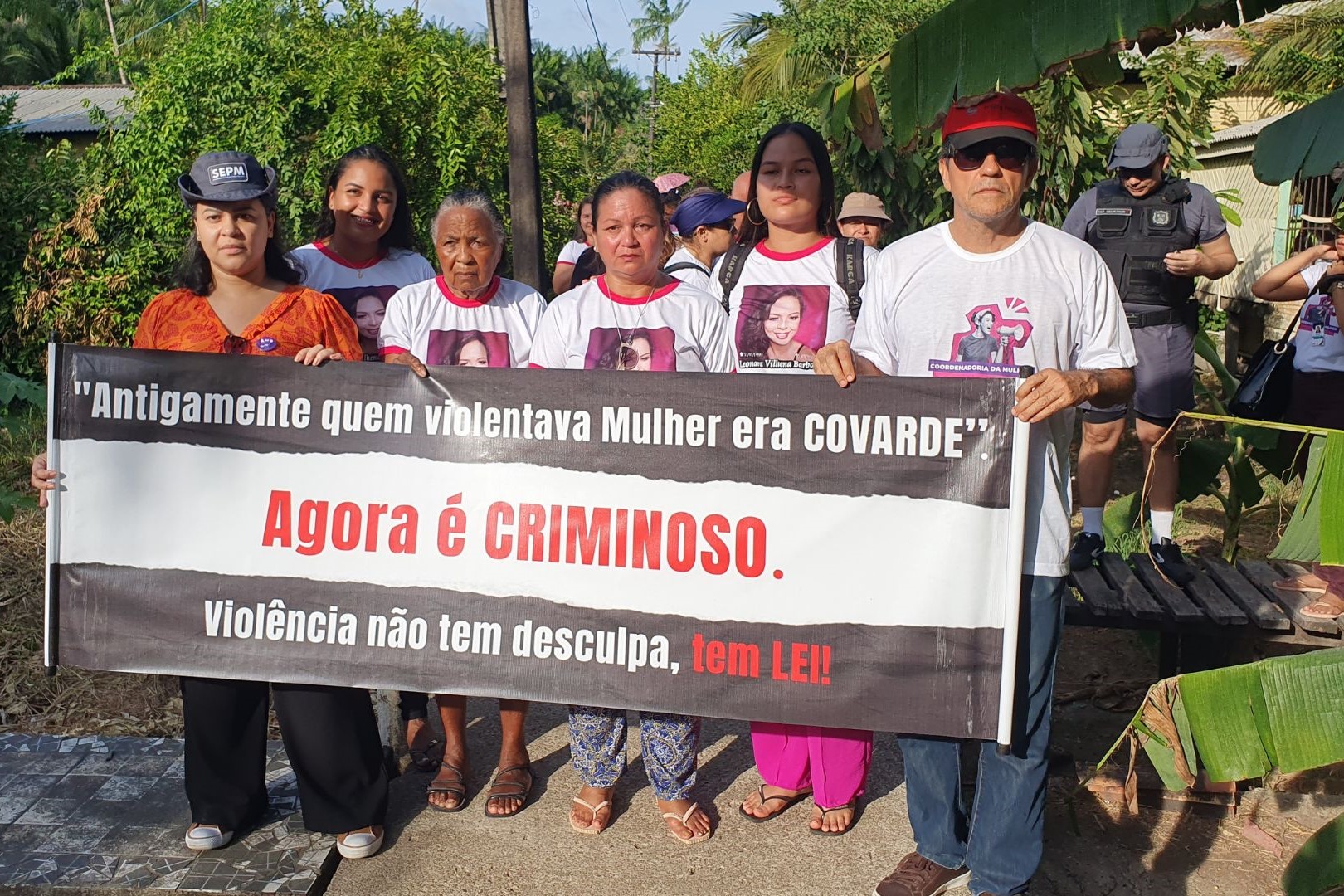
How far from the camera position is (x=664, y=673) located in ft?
10.4

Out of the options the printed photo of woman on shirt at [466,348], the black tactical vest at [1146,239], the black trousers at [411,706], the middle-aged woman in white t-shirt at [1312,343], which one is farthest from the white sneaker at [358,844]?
the middle-aged woman in white t-shirt at [1312,343]

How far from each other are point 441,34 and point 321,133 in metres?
1.48

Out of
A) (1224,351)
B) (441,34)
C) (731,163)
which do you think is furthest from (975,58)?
(731,163)

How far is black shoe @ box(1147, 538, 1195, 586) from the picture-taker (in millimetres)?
4301

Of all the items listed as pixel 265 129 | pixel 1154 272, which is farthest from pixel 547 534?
pixel 265 129

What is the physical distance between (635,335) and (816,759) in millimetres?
1370

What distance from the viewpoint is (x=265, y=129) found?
9219 mm

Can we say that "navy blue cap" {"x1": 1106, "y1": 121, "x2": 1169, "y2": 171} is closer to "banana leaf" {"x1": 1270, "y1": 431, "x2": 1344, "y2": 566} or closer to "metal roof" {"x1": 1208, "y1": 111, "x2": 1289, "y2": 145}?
"banana leaf" {"x1": 1270, "y1": 431, "x2": 1344, "y2": 566}

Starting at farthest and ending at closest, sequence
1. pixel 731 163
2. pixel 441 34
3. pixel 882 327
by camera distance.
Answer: pixel 731 163 < pixel 441 34 < pixel 882 327

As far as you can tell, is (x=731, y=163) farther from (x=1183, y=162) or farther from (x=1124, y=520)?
(x=1124, y=520)

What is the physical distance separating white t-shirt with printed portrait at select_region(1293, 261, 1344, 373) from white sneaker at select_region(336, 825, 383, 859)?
13.4 feet

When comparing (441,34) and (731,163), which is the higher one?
(731,163)

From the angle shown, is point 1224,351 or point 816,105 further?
point 1224,351

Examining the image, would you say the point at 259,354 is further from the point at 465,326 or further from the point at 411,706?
the point at 411,706
